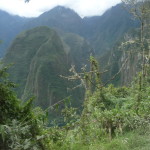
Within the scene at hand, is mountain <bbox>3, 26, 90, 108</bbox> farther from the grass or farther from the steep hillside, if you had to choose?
the grass

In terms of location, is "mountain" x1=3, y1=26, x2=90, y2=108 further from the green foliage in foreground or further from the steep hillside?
the green foliage in foreground

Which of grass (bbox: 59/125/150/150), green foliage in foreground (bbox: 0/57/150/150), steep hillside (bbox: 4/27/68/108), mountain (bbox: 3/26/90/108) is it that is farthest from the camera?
steep hillside (bbox: 4/27/68/108)

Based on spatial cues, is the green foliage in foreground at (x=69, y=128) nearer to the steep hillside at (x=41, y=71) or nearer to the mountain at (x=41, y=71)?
the steep hillside at (x=41, y=71)

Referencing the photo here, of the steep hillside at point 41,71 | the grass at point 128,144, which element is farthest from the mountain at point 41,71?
the grass at point 128,144

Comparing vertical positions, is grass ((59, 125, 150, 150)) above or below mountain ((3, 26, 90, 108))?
above

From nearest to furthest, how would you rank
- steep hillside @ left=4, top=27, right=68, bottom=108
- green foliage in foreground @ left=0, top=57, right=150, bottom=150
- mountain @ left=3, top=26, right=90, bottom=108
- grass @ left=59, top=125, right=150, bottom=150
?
green foliage in foreground @ left=0, top=57, right=150, bottom=150 → grass @ left=59, top=125, right=150, bottom=150 → mountain @ left=3, top=26, right=90, bottom=108 → steep hillside @ left=4, top=27, right=68, bottom=108

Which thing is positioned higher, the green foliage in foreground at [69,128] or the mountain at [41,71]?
the green foliage in foreground at [69,128]

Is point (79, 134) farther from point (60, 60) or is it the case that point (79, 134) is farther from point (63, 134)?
point (60, 60)

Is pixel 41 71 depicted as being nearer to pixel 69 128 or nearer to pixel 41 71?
pixel 41 71

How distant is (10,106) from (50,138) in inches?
34.1

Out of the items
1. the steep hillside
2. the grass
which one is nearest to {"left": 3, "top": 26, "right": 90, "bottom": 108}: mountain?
the steep hillside

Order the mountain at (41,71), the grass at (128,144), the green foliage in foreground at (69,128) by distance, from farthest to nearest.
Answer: the mountain at (41,71) < the grass at (128,144) < the green foliage in foreground at (69,128)

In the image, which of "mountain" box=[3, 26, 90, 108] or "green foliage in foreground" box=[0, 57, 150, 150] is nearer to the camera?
"green foliage in foreground" box=[0, 57, 150, 150]

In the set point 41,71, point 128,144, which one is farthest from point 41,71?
point 128,144
